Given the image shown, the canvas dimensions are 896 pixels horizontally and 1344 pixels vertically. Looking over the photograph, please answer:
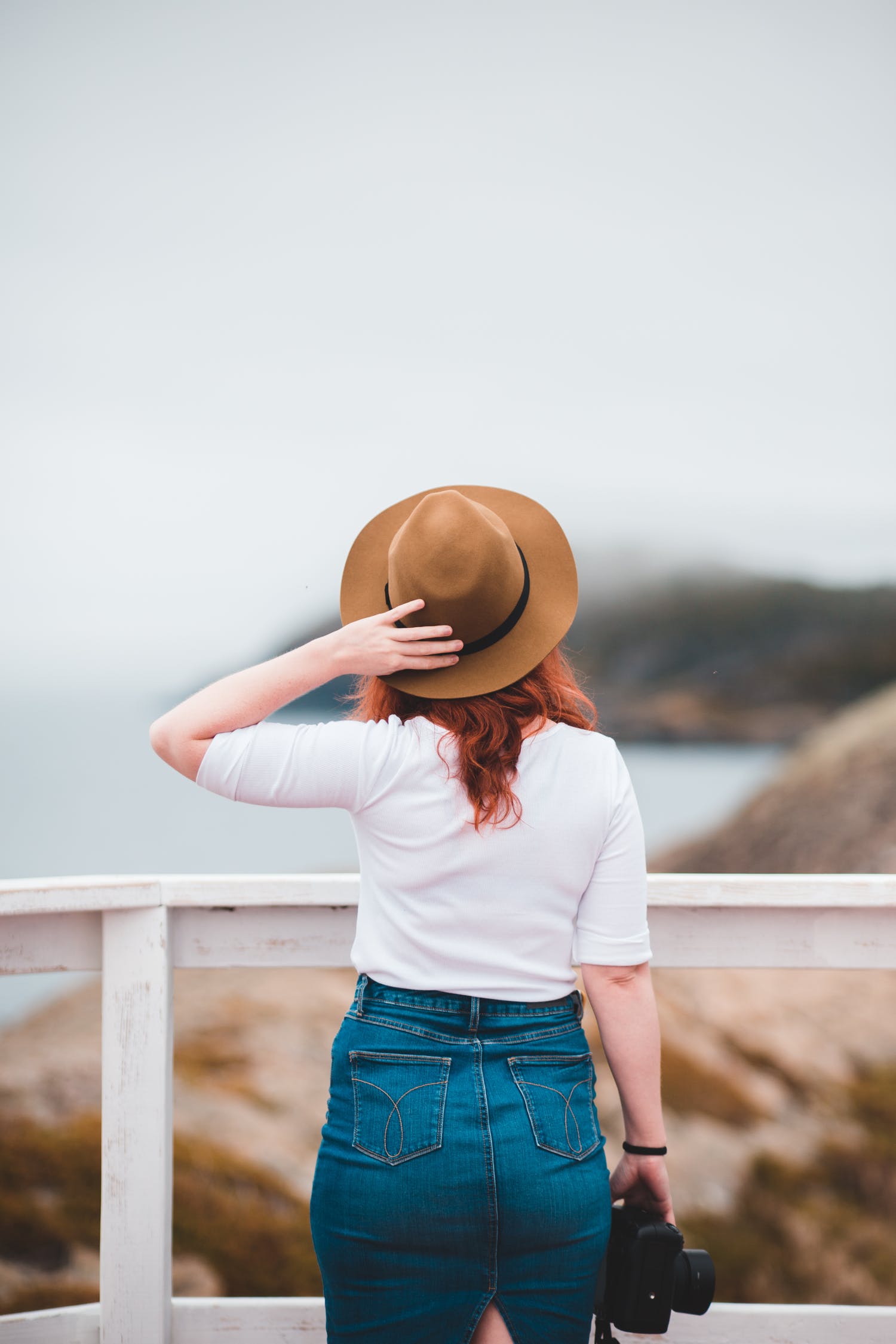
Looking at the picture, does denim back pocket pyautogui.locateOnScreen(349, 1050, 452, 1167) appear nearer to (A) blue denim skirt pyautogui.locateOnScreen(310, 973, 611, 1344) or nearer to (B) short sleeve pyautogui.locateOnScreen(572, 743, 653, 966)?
(A) blue denim skirt pyautogui.locateOnScreen(310, 973, 611, 1344)

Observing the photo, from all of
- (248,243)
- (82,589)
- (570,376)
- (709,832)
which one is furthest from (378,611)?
(709,832)

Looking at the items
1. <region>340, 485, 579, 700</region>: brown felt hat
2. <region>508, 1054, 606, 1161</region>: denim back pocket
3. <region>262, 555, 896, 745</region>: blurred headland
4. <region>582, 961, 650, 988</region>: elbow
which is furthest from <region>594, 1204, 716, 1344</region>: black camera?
<region>262, 555, 896, 745</region>: blurred headland

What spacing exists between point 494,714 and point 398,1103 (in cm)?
36

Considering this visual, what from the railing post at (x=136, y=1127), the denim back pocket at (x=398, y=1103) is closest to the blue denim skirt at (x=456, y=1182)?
the denim back pocket at (x=398, y=1103)

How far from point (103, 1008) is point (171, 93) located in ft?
Answer: 10.6

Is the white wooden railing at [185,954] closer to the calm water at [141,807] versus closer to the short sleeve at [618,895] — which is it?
the calm water at [141,807]

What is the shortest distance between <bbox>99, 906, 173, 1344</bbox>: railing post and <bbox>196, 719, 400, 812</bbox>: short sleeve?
0.46m

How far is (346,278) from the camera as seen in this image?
15.7 ft

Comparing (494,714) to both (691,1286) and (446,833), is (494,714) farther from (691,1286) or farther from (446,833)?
(691,1286)

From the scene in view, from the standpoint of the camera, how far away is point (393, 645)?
0.75m

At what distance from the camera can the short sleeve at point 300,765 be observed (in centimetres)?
75

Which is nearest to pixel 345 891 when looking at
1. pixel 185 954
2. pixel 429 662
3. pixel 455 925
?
pixel 185 954

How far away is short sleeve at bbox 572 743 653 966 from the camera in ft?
2.65

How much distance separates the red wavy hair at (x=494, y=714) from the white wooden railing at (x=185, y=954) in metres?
0.36
